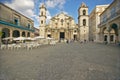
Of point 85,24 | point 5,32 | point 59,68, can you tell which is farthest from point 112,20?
point 5,32

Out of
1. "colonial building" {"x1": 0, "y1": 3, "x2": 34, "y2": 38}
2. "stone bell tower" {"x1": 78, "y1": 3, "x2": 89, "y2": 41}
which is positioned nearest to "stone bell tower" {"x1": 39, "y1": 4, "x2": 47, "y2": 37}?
"colonial building" {"x1": 0, "y1": 3, "x2": 34, "y2": 38}

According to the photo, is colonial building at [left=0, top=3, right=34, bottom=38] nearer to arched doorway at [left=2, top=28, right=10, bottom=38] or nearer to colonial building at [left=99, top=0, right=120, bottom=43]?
arched doorway at [left=2, top=28, right=10, bottom=38]

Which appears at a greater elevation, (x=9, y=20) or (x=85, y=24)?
(x=85, y=24)

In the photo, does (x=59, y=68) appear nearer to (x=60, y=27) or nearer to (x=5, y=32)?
(x=5, y=32)

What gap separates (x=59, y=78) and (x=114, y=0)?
71.2 feet

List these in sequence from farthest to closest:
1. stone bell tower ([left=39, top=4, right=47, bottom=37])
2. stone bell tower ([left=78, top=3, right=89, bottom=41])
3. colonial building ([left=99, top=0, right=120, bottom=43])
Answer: stone bell tower ([left=39, top=4, right=47, bottom=37]) < stone bell tower ([left=78, top=3, right=89, bottom=41]) < colonial building ([left=99, top=0, right=120, bottom=43])

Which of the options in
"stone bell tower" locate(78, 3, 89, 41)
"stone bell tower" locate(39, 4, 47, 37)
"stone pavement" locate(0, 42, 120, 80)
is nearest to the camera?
"stone pavement" locate(0, 42, 120, 80)

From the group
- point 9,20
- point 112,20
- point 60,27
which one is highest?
point 60,27

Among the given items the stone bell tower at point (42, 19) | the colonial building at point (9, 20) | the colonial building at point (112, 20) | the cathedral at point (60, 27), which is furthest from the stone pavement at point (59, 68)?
the stone bell tower at point (42, 19)

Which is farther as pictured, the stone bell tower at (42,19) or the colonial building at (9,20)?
the stone bell tower at (42,19)

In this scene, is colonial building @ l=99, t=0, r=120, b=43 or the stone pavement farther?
colonial building @ l=99, t=0, r=120, b=43

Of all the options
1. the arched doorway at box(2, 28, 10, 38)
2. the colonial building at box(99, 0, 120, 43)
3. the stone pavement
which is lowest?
the stone pavement

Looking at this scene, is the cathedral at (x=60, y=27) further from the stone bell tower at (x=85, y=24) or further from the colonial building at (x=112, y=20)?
the colonial building at (x=112, y=20)

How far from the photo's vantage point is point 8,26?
866 inches
